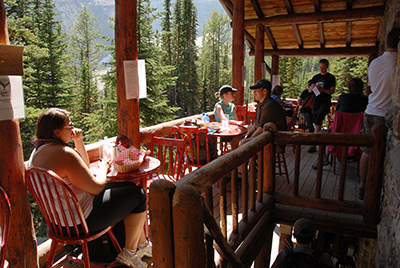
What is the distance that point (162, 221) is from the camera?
1.34m

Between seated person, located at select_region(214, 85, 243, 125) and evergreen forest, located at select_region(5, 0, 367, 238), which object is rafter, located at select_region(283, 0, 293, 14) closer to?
seated person, located at select_region(214, 85, 243, 125)

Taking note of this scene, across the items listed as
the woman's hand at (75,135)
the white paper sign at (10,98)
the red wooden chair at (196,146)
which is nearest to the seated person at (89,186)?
the woman's hand at (75,135)

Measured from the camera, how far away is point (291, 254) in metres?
2.16

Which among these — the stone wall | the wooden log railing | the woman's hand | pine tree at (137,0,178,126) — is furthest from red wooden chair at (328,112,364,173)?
pine tree at (137,0,178,126)

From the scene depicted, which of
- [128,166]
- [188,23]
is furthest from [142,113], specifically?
[188,23]

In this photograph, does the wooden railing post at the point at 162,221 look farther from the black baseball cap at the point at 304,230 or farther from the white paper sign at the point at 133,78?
the white paper sign at the point at 133,78

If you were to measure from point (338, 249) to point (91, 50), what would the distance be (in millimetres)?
39571

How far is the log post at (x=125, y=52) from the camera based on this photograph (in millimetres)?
3045

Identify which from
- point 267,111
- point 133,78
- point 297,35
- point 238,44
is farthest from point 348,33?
point 133,78

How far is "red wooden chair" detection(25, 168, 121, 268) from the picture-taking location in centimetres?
188

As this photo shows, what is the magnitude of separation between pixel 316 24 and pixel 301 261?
26.6ft

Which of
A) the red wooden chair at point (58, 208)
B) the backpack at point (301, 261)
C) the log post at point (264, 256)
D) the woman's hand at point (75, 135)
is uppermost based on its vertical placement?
the woman's hand at point (75, 135)

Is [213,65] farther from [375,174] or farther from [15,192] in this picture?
[15,192]

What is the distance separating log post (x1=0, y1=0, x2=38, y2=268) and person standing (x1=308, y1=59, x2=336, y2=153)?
424 cm
